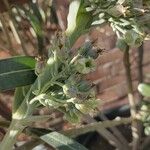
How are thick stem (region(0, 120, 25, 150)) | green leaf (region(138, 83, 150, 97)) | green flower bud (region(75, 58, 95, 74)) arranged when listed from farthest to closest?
1. green leaf (region(138, 83, 150, 97))
2. thick stem (region(0, 120, 25, 150))
3. green flower bud (region(75, 58, 95, 74))

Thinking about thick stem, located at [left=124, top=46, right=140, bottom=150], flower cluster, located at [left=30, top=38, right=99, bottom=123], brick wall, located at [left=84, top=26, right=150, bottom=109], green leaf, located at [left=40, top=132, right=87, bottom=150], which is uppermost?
flower cluster, located at [left=30, top=38, right=99, bottom=123]

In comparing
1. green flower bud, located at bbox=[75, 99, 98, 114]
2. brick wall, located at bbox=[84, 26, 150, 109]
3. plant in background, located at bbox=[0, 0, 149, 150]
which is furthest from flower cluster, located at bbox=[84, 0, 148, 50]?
brick wall, located at bbox=[84, 26, 150, 109]

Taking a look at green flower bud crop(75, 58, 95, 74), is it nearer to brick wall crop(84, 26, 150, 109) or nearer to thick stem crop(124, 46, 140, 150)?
thick stem crop(124, 46, 140, 150)

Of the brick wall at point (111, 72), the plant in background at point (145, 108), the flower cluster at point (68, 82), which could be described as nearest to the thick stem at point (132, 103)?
the plant in background at point (145, 108)

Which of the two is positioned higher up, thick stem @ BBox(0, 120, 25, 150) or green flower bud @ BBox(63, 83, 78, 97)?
green flower bud @ BBox(63, 83, 78, 97)

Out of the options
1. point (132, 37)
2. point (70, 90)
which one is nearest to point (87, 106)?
point (70, 90)

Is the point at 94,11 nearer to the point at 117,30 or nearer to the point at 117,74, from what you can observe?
the point at 117,30

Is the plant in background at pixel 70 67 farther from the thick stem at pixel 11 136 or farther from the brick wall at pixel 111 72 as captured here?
the brick wall at pixel 111 72
